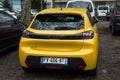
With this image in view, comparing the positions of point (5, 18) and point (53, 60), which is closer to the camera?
point (53, 60)

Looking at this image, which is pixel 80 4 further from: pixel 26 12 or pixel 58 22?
pixel 58 22

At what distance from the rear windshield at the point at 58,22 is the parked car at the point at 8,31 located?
231 centimetres

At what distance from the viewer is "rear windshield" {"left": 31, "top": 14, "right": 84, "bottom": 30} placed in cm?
645

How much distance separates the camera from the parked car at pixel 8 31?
8759 millimetres

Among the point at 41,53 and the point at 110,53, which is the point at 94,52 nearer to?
the point at 41,53

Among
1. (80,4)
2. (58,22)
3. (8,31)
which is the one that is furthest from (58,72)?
(80,4)

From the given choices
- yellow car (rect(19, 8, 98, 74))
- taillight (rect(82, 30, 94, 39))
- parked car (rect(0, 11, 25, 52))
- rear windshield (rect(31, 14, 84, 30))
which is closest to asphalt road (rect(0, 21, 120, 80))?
yellow car (rect(19, 8, 98, 74))

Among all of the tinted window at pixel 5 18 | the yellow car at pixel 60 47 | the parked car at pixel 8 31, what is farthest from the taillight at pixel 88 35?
the tinted window at pixel 5 18

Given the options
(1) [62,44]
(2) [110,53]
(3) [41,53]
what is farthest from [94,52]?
(2) [110,53]

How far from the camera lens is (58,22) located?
6605 millimetres

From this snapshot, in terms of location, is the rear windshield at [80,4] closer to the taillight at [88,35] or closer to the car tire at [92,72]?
the car tire at [92,72]

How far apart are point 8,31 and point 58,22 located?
9.85ft

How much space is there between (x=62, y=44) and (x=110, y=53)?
11.4ft

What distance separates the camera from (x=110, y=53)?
9.34m
